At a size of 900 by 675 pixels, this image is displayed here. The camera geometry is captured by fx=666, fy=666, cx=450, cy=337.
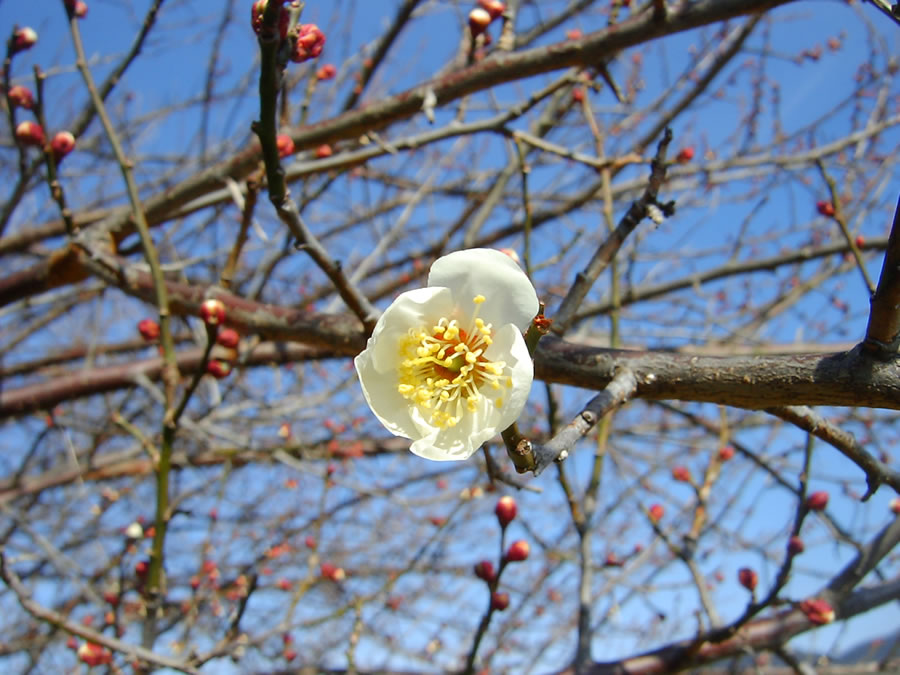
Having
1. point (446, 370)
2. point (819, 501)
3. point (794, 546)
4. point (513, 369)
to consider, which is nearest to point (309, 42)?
point (446, 370)

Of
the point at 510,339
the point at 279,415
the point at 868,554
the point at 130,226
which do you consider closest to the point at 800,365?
the point at 510,339

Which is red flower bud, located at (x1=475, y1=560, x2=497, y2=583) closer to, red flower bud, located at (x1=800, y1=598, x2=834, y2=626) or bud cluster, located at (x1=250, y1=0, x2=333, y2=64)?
red flower bud, located at (x1=800, y1=598, x2=834, y2=626)

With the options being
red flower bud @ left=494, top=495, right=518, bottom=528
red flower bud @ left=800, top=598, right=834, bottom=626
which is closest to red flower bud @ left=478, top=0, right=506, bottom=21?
red flower bud @ left=494, top=495, right=518, bottom=528

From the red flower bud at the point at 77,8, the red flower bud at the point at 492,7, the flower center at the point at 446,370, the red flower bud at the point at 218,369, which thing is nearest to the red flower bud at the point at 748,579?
the flower center at the point at 446,370

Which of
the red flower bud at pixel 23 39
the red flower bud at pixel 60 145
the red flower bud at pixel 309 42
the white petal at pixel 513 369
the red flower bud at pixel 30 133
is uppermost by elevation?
the red flower bud at pixel 23 39

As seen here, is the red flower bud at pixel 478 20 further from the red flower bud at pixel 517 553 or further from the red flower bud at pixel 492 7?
the red flower bud at pixel 517 553
